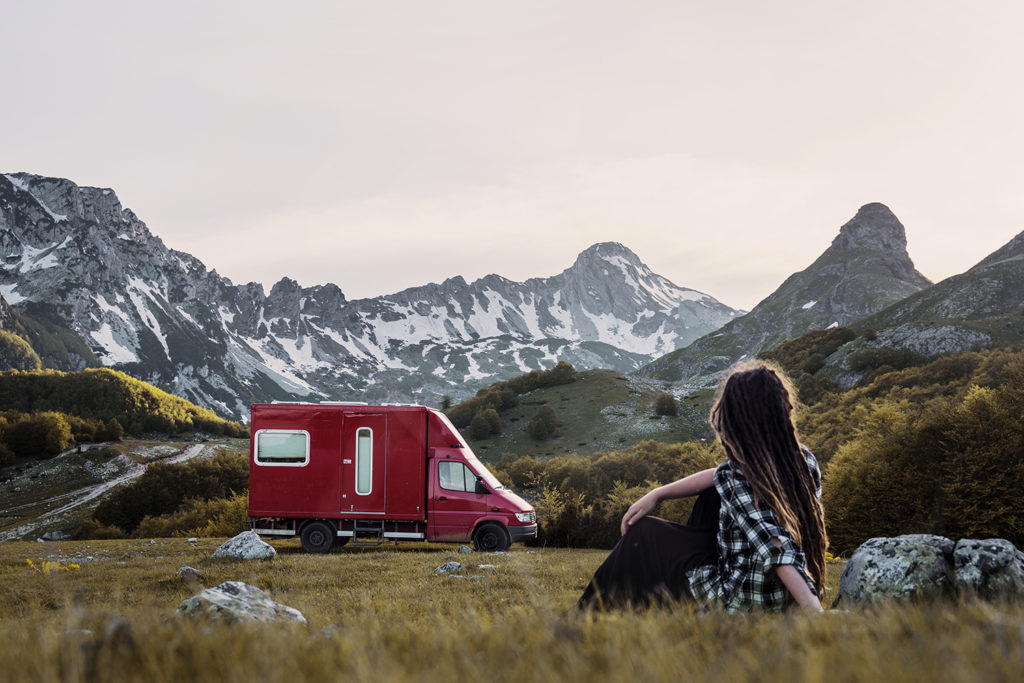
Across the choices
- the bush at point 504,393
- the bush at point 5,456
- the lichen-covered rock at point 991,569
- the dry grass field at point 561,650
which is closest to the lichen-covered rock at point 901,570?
the lichen-covered rock at point 991,569

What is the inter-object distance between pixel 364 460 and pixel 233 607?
14256 millimetres

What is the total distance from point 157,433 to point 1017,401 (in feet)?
443

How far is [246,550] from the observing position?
13734 millimetres

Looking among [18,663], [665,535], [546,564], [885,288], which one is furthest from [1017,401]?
[885,288]

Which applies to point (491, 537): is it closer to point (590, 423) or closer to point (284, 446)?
point (284, 446)

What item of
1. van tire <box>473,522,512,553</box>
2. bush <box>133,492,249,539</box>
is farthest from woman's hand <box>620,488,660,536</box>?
bush <box>133,492,249,539</box>

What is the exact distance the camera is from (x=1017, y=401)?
1762cm

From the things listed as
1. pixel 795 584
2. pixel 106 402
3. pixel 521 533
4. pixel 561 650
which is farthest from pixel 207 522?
pixel 106 402

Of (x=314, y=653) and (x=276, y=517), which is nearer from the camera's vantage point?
(x=314, y=653)

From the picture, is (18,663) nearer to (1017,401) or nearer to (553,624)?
(553,624)

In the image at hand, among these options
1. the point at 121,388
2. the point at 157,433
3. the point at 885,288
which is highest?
the point at 885,288

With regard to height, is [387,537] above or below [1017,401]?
below

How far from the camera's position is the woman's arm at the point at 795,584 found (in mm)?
3258

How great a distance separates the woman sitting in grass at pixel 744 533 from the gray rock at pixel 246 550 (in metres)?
11.8
